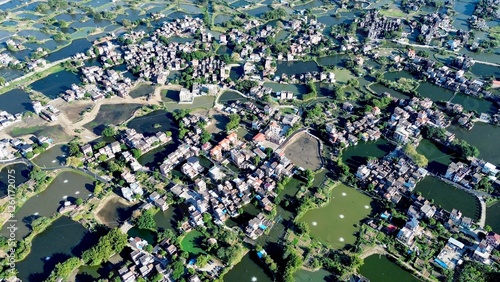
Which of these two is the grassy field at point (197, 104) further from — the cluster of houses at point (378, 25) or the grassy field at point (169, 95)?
the cluster of houses at point (378, 25)

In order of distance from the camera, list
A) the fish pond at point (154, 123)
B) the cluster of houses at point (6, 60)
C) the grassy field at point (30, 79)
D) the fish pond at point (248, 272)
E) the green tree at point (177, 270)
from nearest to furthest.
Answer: the green tree at point (177, 270)
the fish pond at point (248, 272)
the fish pond at point (154, 123)
the grassy field at point (30, 79)
the cluster of houses at point (6, 60)

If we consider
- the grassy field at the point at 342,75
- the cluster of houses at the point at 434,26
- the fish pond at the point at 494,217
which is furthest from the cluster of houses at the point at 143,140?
the cluster of houses at the point at 434,26

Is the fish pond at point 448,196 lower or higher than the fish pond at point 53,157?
higher

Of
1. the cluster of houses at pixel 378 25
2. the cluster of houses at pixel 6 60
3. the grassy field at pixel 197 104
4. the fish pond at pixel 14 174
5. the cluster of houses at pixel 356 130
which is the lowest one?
the fish pond at pixel 14 174

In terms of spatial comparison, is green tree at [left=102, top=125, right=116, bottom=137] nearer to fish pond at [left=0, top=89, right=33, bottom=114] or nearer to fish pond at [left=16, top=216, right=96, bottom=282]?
fish pond at [left=16, top=216, right=96, bottom=282]

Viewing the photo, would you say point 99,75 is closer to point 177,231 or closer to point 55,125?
point 55,125

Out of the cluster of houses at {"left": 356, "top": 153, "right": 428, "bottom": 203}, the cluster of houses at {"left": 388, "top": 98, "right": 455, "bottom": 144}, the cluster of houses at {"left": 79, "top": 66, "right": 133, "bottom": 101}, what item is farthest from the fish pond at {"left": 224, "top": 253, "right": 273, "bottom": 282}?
the cluster of houses at {"left": 79, "top": 66, "right": 133, "bottom": 101}

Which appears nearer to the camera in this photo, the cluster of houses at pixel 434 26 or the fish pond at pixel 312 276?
the fish pond at pixel 312 276

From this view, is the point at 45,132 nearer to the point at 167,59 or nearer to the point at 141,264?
the point at 167,59
